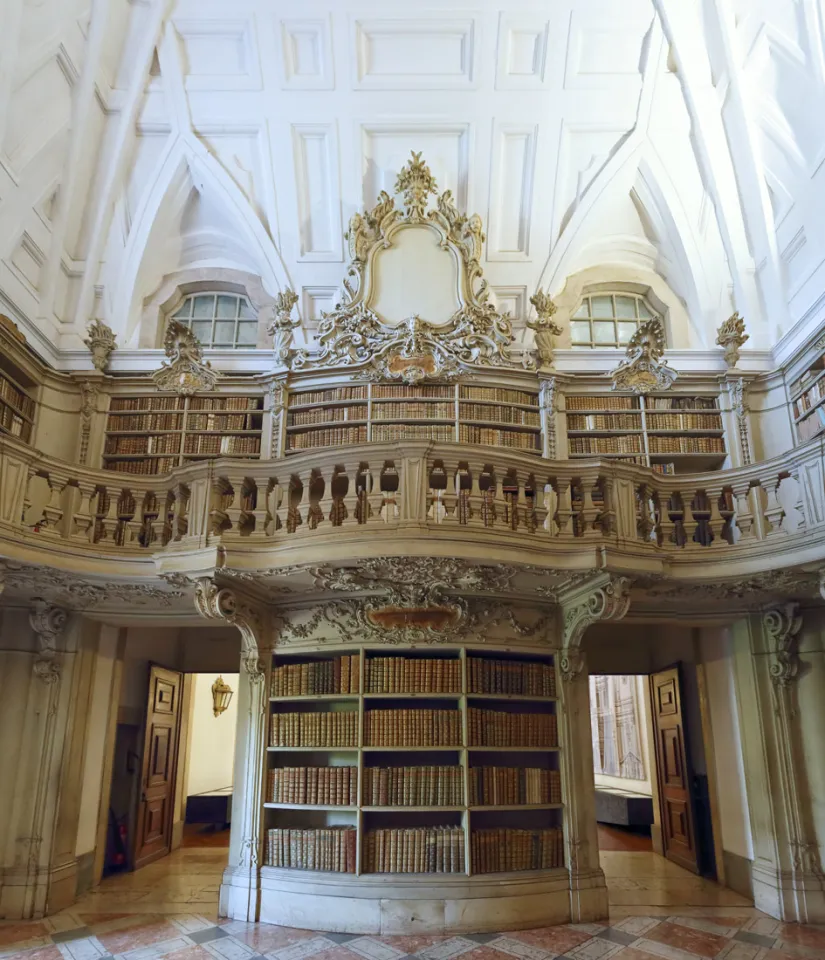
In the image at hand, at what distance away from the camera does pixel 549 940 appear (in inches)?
180

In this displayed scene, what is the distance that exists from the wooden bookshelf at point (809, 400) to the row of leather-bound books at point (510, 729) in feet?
9.45

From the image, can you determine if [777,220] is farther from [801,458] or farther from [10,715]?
[10,715]

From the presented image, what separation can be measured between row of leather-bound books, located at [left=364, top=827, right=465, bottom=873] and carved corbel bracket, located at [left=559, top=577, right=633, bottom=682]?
4.53ft

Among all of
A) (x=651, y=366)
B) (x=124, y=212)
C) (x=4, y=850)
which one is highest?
(x=124, y=212)

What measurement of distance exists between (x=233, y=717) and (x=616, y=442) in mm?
7045

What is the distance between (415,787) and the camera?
16.3 feet

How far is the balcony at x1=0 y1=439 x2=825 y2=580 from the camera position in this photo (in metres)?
4.40

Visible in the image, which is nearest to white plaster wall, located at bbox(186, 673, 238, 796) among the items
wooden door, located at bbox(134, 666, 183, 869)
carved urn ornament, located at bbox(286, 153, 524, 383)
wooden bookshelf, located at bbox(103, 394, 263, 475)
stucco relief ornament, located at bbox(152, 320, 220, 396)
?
wooden door, located at bbox(134, 666, 183, 869)

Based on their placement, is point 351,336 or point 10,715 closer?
point 10,715

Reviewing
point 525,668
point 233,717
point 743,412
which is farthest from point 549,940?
point 233,717

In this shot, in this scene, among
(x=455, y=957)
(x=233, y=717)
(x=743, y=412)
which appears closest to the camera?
(x=455, y=957)

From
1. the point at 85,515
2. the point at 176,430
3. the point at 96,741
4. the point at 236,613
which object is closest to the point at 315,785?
the point at 236,613

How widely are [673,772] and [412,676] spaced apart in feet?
10.7

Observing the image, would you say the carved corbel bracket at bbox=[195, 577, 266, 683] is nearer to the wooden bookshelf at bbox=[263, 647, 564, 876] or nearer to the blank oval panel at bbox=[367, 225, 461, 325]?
the wooden bookshelf at bbox=[263, 647, 564, 876]
